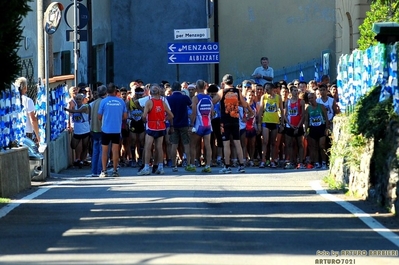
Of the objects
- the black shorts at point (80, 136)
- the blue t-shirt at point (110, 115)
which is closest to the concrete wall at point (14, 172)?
the blue t-shirt at point (110, 115)

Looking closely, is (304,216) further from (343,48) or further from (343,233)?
(343,48)

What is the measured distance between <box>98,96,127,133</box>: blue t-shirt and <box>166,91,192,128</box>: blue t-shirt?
2.51 metres

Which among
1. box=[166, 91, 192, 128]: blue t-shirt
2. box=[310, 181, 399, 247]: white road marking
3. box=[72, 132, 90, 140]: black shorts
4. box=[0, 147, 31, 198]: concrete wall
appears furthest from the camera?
box=[72, 132, 90, 140]: black shorts

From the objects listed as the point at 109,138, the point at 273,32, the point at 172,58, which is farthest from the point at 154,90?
the point at 273,32

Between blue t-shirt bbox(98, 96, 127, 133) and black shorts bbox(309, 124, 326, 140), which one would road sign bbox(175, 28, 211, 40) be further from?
blue t-shirt bbox(98, 96, 127, 133)

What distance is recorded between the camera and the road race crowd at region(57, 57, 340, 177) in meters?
22.9

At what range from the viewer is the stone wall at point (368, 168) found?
14172 mm

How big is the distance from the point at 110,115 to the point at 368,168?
763 cm

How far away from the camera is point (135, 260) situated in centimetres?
1009

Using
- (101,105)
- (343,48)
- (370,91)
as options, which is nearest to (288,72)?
(343,48)

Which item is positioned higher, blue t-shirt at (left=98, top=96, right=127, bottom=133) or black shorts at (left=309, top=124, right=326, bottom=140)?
blue t-shirt at (left=98, top=96, right=127, bottom=133)

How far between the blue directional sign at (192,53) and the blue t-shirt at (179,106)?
803 cm

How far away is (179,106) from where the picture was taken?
80.3ft

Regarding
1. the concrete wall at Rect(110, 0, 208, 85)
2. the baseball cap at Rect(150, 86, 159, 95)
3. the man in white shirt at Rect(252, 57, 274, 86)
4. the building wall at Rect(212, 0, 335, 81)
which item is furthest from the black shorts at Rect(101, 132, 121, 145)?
the concrete wall at Rect(110, 0, 208, 85)
